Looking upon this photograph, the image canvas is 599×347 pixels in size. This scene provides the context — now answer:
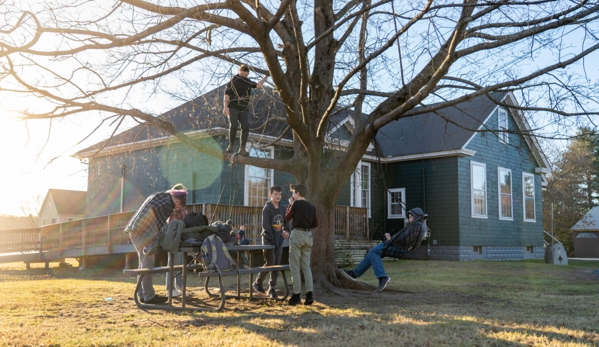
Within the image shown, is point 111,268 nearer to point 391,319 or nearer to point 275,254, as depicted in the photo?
point 275,254

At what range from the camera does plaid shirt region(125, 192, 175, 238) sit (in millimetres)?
8008

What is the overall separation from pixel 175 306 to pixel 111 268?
35.6 ft

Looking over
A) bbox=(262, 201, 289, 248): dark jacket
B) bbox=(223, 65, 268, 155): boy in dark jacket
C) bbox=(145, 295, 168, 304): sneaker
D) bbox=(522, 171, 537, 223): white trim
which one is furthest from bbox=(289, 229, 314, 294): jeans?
bbox=(522, 171, 537, 223): white trim

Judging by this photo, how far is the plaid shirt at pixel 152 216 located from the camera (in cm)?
801

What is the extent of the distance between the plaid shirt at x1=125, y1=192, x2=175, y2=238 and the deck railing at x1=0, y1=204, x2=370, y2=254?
6.99 m

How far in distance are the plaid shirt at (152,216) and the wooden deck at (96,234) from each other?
7.00 meters

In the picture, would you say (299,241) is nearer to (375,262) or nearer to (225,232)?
(225,232)

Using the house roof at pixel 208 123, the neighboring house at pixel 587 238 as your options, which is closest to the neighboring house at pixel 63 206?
the house roof at pixel 208 123

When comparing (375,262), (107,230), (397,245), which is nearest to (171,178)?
(107,230)

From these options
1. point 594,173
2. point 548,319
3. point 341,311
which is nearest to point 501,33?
point 548,319

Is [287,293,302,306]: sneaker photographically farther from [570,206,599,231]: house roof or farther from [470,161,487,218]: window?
[570,206,599,231]: house roof

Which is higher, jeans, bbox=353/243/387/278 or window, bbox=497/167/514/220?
window, bbox=497/167/514/220

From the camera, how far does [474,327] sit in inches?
248

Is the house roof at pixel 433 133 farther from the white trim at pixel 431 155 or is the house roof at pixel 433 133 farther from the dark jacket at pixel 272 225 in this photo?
the dark jacket at pixel 272 225
